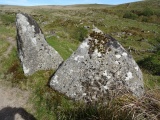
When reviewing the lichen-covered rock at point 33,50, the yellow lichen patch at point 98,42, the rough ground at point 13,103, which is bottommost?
the rough ground at point 13,103

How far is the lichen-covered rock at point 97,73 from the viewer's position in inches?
535

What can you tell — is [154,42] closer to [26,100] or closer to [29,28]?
[29,28]

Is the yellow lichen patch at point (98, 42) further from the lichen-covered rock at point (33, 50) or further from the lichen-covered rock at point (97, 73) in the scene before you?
the lichen-covered rock at point (33, 50)

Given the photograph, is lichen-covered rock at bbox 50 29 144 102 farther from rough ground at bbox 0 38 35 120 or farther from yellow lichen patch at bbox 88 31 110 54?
rough ground at bbox 0 38 35 120

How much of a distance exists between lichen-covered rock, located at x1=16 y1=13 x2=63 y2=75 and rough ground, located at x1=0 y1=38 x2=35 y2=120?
153 cm

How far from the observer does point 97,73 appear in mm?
14000

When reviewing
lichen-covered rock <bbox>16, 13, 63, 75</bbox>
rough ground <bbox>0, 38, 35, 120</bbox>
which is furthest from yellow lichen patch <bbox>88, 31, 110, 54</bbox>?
rough ground <bbox>0, 38, 35, 120</bbox>

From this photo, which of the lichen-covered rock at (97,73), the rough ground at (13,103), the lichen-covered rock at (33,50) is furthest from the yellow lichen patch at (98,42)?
the rough ground at (13,103)

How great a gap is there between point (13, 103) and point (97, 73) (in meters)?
4.76

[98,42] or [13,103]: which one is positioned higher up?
[98,42]

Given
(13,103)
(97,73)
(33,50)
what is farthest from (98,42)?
(13,103)

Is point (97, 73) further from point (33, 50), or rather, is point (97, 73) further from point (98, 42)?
point (33, 50)

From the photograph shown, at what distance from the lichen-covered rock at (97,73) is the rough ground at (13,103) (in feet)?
6.14

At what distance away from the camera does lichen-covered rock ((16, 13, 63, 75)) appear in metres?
16.9
